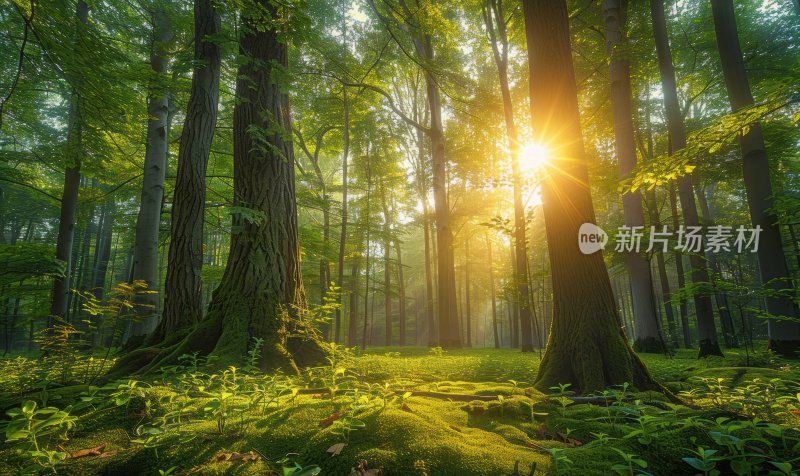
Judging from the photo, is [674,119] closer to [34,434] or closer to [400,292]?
[34,434]

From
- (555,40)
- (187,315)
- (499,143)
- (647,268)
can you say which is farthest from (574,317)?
(499,143)

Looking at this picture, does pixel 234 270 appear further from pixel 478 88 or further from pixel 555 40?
pixel 478 88

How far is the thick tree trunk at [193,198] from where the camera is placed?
15.7ft

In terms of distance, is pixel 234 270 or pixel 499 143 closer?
pixel 234 270

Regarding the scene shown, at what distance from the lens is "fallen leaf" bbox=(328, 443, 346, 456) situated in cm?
145

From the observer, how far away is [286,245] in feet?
15.5

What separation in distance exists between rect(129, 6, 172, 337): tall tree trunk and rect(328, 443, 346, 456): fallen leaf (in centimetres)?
607

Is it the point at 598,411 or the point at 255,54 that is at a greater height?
the point at 255,54

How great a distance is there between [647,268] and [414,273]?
29241 mm

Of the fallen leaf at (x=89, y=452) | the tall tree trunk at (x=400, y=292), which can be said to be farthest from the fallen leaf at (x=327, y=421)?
the tall tree trunk at (x=400, y=292)

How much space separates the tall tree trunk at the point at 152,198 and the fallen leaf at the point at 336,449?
607cm

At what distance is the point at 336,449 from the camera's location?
4.81 feet

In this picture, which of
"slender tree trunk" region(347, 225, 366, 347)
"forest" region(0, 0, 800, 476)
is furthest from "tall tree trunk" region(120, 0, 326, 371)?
"slender tree trunk" region(347, 225, 366, 347)

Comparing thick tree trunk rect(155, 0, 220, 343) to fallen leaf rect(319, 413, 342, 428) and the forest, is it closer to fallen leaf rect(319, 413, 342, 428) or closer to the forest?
the forest
